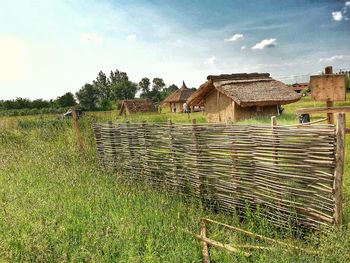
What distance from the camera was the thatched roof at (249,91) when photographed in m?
19.7

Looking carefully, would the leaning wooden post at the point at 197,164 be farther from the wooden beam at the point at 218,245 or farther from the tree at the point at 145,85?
the tree at the point at 145,85

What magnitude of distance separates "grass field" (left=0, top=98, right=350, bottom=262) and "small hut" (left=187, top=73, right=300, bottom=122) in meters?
13.3

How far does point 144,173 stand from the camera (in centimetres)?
685

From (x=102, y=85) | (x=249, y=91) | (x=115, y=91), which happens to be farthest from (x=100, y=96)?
(x=249, y=91)

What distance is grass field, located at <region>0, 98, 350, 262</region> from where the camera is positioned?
339cm

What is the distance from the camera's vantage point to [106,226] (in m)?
4.06

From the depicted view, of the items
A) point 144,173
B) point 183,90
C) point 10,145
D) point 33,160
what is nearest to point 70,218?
point 144,173

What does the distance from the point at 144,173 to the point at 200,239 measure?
3.11 metres

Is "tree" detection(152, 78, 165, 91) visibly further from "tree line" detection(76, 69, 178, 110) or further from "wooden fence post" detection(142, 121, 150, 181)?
"wooden fence post" detection(142, 121, 150, 181)

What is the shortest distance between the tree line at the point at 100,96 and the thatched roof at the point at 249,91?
2372 cm

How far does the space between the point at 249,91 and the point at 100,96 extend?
2919 inches

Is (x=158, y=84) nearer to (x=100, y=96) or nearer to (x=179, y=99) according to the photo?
(x=100, y=96)

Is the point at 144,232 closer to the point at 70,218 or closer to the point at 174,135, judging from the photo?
the point at 70,218

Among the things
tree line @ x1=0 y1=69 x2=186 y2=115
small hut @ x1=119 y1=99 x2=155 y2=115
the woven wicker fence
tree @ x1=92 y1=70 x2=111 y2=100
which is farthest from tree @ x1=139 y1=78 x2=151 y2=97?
the woven wicker fence
